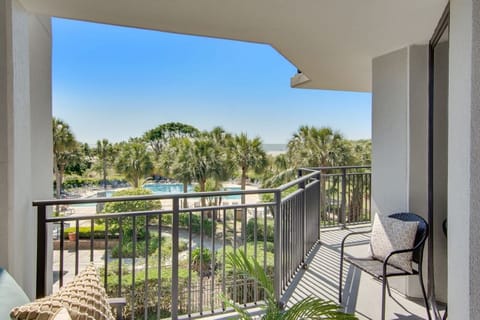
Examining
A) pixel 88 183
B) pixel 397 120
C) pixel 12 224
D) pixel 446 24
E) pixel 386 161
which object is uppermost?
pixel 446 24

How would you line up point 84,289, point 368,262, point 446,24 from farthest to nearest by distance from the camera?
point 368,262 → point 446,24 → point 84,289

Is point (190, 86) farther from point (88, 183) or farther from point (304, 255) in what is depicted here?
point (304, 255)

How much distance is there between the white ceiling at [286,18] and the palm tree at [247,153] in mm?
11220

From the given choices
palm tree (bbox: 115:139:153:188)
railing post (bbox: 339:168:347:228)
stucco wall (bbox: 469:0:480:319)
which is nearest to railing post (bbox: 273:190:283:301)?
stucco wall (bbox: 469:0:480:319)

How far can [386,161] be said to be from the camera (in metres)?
2.94

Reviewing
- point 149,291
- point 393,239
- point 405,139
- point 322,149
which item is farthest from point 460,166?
point 322,149

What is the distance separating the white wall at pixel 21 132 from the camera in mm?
1694

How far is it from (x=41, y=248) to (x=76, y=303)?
Answer: 105 centimetres

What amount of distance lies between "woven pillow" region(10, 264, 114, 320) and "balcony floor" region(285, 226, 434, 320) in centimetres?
178

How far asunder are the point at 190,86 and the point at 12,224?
30.2 metres

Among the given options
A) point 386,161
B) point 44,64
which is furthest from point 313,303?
point 44,64

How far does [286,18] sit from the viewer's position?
224 cm

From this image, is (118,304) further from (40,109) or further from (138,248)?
(138,248)

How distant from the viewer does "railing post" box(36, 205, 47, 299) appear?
6.45 feet
